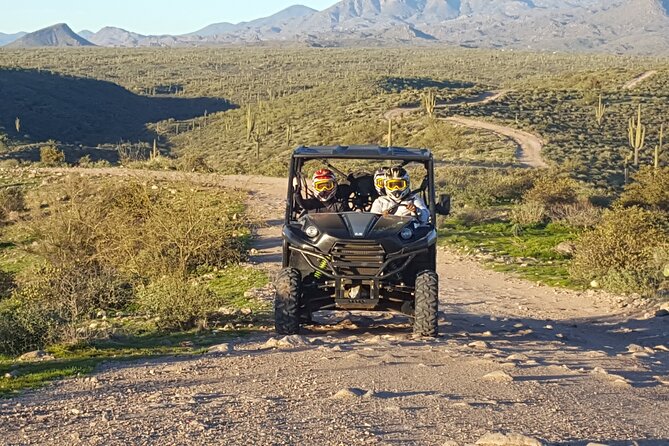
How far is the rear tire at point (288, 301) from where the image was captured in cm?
927

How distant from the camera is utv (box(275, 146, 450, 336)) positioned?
29.6 feet

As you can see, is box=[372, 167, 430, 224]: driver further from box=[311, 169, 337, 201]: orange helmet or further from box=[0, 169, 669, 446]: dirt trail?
box=[0, 169, 669, 446]: dirt trail

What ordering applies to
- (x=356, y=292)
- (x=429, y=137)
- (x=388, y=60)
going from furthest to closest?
(x=388, y=60), (x=429, y=137), (x=356, y=292)

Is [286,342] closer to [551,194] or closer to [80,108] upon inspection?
[551,194]

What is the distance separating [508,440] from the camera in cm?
546

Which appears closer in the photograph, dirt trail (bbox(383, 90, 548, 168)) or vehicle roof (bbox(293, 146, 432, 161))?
vehicle roof (bbox(293, 146, 432, 161))

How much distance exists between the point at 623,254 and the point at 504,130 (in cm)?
3701

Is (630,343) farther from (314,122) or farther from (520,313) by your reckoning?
(314,122)

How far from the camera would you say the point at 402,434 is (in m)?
5.78

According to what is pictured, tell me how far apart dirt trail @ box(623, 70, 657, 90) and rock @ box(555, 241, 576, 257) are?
181 ft

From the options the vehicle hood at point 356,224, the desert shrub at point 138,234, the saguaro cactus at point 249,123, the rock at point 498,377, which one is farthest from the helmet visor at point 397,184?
the saguaro cactus at point 249,123

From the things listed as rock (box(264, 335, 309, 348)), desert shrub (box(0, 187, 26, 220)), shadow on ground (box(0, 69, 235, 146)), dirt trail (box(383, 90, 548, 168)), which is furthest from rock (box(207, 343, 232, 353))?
shadow on ground (box(0, 69, 235, 146))

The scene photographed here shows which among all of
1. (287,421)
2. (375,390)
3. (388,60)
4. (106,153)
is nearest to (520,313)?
(375,390)

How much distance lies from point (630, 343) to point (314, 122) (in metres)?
55.3
